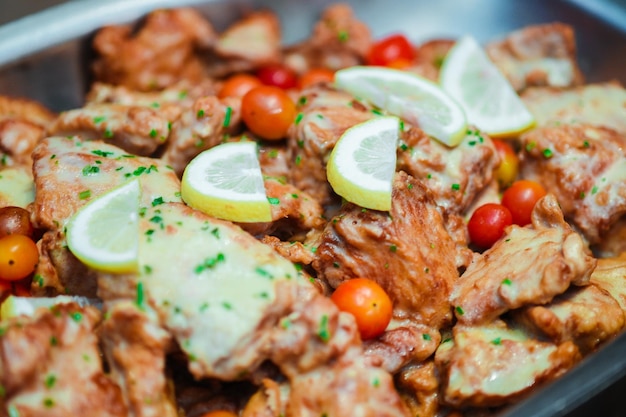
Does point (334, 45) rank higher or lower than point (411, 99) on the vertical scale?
lower

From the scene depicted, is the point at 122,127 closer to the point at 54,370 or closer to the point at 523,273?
the point at 54,370

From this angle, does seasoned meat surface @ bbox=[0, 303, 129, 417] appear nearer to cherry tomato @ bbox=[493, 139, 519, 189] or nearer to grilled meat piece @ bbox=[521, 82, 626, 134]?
cherry tomato @ bbox=[493, 139, 519, 189]

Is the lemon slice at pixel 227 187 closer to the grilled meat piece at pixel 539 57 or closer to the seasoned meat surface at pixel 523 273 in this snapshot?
the seasoned meat surface at pixel 523 273

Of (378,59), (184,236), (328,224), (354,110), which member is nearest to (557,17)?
(378,59)

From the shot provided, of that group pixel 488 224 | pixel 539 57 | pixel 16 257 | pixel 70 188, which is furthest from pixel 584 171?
pixel 16 257

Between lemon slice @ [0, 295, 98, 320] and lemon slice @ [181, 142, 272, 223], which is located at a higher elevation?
lemon slice @ [181, 142, 272, 223]

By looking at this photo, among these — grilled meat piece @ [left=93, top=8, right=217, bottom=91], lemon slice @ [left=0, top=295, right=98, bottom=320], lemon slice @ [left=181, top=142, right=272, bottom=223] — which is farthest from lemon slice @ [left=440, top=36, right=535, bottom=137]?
lemon slice @ [left=0, top=295, right=98, bottom=320]
